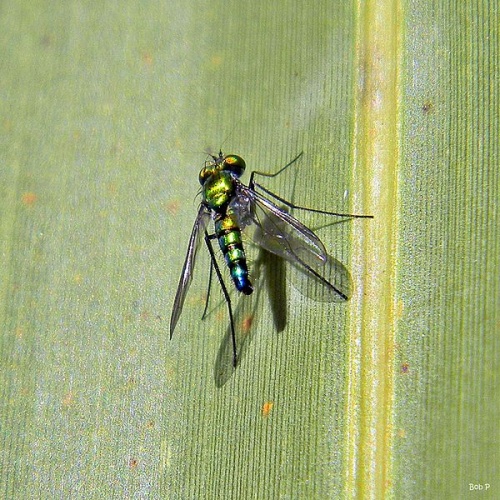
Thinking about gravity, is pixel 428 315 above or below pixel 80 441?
above

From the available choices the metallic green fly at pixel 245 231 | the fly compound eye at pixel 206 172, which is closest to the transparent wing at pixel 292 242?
the metallic green fly at pixel 245 231

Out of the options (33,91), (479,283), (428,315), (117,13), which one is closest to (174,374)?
(428,315)

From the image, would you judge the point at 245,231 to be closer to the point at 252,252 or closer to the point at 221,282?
the point at 252,252

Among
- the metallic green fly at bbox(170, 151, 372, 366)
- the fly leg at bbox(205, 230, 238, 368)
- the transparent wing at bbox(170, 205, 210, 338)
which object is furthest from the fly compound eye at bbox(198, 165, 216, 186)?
the fly leg at bbox(205, 230, 238, 368)

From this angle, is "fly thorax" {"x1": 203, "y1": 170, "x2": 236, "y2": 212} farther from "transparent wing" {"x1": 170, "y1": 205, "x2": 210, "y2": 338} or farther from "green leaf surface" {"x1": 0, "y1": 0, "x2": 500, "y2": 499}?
"green leaf surface" {"x1": 0, "y1": 0, "x2": 500, "y2": 499}

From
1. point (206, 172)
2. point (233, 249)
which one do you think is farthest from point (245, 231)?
point (206, 172)

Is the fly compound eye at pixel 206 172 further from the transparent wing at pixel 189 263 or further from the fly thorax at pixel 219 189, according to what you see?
the transparent wing at pixel 189 263

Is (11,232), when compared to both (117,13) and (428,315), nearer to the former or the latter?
(117,13)
